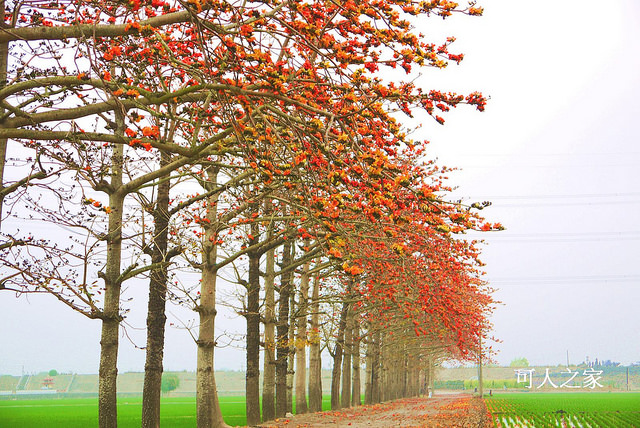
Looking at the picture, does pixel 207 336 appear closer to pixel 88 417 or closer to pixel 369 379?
pixel 88 417

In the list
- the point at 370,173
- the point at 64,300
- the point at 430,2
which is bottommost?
the point at 64,300

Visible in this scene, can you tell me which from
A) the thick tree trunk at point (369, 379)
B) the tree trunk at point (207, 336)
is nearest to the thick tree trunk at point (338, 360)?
the thick tree trunk at point (369, 379)

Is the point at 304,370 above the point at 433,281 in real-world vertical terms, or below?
below

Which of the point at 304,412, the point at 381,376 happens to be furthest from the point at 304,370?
the point at 381,376

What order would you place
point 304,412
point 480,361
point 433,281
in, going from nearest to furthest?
point 433,281, point 304,412, point 480,361

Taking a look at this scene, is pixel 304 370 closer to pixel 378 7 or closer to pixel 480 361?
pixel 378 7

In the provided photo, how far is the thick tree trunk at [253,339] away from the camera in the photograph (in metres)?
17.3

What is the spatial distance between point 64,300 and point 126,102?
3.44 metres

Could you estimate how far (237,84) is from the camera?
6.70 metres

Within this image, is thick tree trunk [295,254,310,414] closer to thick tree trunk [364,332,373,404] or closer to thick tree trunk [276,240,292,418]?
thick tree trunk [276,240,292,418]

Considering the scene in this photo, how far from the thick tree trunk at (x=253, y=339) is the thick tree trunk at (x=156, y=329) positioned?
15.0 ft

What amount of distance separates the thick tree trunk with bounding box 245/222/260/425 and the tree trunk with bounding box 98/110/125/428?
6.06 metres

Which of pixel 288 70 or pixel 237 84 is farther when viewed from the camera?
pixel 288 70

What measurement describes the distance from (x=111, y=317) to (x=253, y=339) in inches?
284
